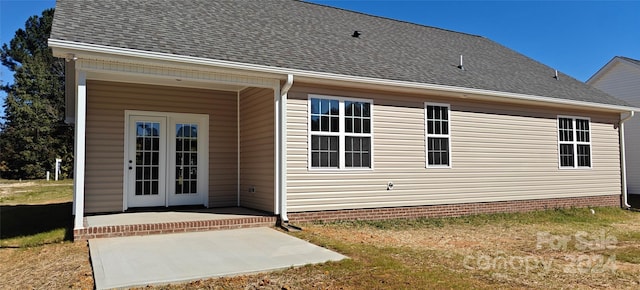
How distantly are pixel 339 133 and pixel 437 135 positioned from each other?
2.57 metres

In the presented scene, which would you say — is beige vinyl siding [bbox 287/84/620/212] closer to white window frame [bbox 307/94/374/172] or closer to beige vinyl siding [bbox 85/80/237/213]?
white window frame [bbox 307/94/374/172]

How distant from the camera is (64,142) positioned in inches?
1195

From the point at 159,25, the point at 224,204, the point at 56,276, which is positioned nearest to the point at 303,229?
the point at 224,204

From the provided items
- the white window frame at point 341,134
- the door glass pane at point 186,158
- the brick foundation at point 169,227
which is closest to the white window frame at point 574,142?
the white window frame at point 341,134

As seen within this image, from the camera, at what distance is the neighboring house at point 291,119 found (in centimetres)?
767

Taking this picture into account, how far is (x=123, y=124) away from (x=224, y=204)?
104 inches

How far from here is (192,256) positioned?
540 centimetres

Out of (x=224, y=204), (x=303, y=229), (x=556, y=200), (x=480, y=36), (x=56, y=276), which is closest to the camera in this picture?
(x=56, y=276)

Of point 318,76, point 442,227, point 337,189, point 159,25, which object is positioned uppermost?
point 159,25

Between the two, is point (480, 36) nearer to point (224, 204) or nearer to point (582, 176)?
point (582, 176)

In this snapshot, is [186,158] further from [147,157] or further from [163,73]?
[163,73]

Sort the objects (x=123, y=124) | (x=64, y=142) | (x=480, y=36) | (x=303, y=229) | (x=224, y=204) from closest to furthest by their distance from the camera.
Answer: (x=303, y=229)
(x=123, y=124)
(x=224, y=204)
(x=480, y=36)
(x=64, y=142)

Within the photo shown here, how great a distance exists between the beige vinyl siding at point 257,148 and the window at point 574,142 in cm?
813

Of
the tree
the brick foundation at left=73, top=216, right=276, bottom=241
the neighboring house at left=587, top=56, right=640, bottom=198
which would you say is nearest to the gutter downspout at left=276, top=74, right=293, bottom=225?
the brick foundation at left=73, top=216, right=276, bottom=241
